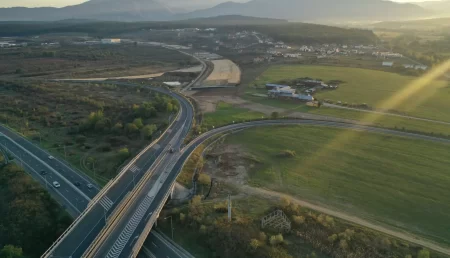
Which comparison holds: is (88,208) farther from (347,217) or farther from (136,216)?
(347,217)

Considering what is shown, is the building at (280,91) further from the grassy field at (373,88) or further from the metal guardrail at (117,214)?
the metal guardrail at (117,214)

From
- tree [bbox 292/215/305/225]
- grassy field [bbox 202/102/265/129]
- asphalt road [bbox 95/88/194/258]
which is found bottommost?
tree [bbox 292/215/305/225]

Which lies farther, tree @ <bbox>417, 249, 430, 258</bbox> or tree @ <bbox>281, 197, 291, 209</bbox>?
tree @ <bbox>281, 197, 291, 209</bbox>

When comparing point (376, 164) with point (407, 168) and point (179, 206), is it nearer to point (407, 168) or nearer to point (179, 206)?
point (407, 168)

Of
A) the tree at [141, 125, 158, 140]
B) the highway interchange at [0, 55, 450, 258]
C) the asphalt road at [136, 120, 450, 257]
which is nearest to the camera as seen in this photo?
the highway interchange at [0, 55, 450, 258]

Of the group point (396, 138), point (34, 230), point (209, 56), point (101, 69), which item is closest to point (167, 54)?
point (209, 56)

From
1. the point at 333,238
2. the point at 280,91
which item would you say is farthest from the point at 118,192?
the point at 280,91

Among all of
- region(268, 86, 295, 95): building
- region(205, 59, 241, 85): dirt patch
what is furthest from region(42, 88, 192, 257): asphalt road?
region(205, 59, 241, 85): dirt patch

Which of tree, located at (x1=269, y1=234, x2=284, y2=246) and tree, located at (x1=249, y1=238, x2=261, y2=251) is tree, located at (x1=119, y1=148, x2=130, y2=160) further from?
tree, located at (x1=269, y1=234, x2=284, y2=246)

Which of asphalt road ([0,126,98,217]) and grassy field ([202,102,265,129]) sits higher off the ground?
grassy field ([202,102,265,129])
